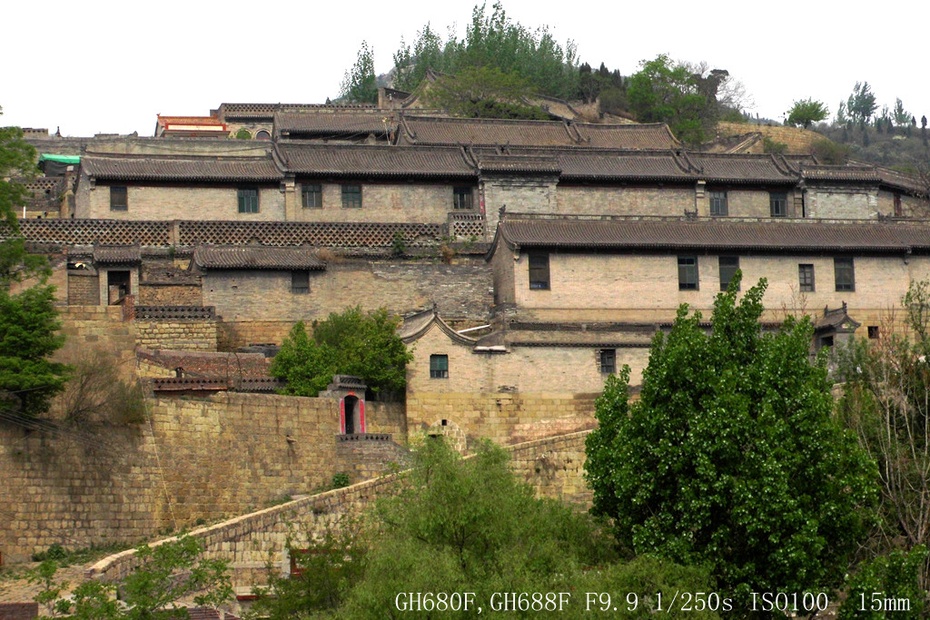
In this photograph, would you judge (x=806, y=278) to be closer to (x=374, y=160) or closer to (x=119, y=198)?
(x=374, y=160)

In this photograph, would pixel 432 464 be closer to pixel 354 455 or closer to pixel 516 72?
pixel 354 455

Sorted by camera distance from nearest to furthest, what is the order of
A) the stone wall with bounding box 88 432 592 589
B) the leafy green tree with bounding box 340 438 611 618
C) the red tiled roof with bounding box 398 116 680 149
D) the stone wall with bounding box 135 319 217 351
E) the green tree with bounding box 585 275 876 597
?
the leafy green tree with bounding box 340 438 611 618
the green tree with bounding box 585 275 876 597
the stone wall with bounding box 88 432 592 589
the stone wall with bounding box 135 319 217 351
the red tiled roof with bounding box 398 116 680 149

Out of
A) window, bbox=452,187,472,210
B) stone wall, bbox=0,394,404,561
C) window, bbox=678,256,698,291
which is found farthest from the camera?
window, bbox=452,187,472,210

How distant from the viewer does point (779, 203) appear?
65.3m

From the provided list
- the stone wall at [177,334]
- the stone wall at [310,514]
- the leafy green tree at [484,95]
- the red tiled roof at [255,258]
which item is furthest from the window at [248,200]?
the stone wall at [310,514]

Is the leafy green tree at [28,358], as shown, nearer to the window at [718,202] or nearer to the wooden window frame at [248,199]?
the wooden window frame at [248,199]

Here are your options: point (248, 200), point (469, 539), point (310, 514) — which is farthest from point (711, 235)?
point (469, 539)

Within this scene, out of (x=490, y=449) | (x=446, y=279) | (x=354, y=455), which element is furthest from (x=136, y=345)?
(x=490, y=449)

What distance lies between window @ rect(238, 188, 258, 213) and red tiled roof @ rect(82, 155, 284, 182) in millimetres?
440

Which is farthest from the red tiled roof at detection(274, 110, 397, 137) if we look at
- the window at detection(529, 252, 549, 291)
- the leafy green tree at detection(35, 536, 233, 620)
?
the leafy green tree at detection(35, 536, 233, 620)

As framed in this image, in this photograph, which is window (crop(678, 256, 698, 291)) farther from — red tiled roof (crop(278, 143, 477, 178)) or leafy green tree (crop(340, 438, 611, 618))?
leafy green tree (crop(340, 438, 611, 618))

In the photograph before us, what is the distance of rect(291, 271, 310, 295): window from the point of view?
54.3m

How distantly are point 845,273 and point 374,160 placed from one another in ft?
52.9

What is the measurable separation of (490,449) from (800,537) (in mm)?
6683
